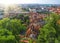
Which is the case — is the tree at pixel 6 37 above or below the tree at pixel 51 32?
below

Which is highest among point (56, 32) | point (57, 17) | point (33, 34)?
point (57, 17)

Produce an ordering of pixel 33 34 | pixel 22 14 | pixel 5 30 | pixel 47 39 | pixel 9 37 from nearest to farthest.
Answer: pixel 47 39 → pixel 9 37 → pixel 5 30 → pixel 33 34 → pixel 22 14

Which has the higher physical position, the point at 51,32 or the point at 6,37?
the point at 51,32

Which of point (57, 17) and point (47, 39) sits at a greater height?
point (57, 17)

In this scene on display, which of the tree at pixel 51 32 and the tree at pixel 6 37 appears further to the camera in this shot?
the tree at pixel 6 37

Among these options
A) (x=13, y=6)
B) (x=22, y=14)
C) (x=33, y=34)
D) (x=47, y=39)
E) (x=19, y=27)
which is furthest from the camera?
(x=13, y=6)

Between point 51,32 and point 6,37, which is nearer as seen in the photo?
point 51,32

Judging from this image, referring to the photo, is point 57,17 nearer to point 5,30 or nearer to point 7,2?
point 5,30

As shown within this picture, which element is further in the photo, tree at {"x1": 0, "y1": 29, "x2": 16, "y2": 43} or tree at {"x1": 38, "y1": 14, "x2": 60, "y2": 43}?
tree at {"x1": 0, "y1": 29, "x2": 16, "y2": 43}

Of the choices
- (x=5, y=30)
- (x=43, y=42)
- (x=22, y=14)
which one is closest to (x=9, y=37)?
(x=5, y=30)

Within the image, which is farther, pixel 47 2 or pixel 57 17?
pixel 47 2

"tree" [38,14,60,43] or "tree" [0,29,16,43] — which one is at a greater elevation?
"tree" [38,14,60,43]
